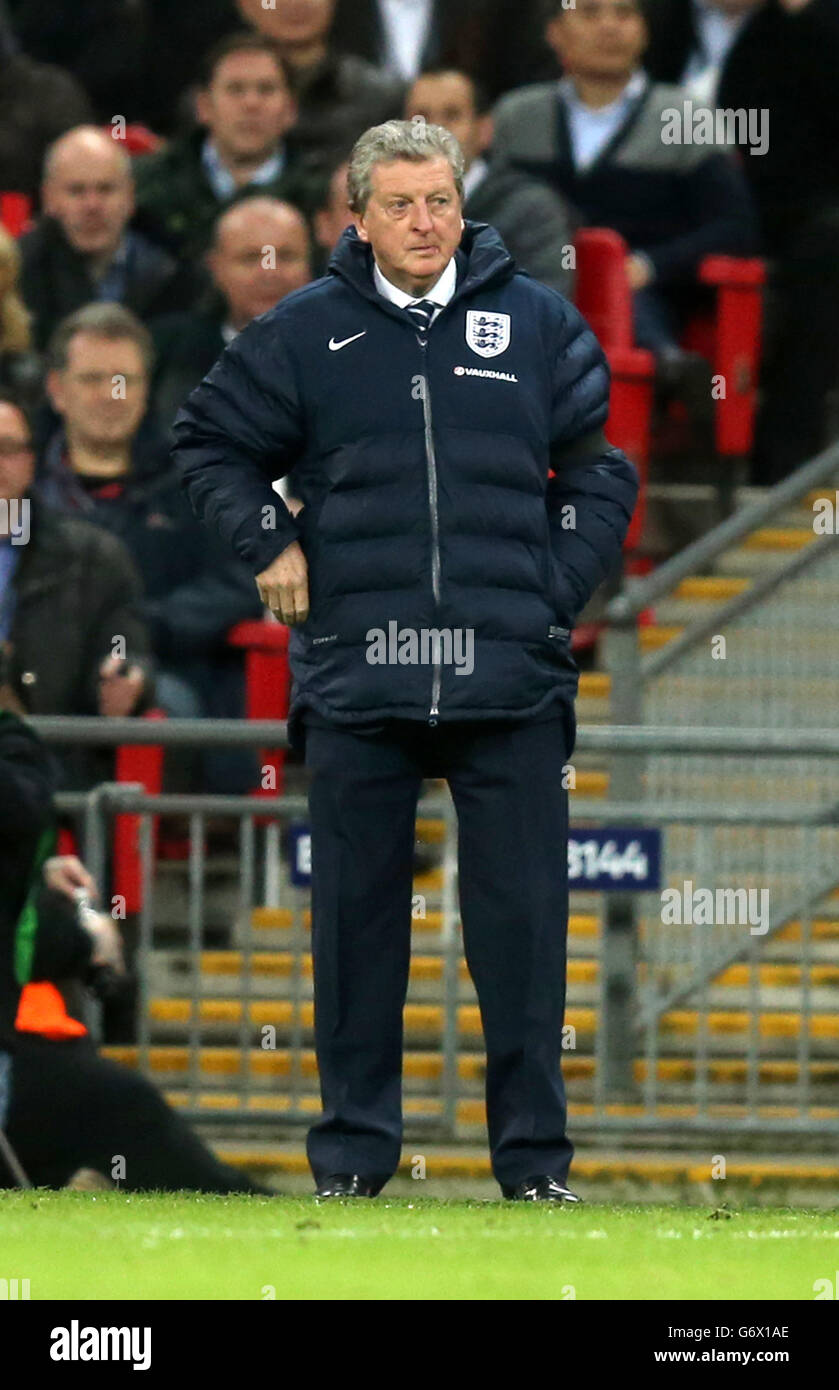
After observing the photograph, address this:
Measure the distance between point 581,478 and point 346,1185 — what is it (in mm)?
1513

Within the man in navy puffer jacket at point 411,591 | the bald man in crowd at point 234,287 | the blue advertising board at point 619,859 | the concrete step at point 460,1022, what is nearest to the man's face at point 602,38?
the bald man in crowd at point 234,287

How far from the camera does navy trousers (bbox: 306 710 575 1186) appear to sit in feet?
21.5

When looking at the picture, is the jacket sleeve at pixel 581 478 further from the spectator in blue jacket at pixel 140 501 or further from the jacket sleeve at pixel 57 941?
the spectator in blue jacket at pixel 140 501

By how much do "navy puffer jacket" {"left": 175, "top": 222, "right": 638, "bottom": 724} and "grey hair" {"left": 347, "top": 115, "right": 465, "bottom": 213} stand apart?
0.48ft

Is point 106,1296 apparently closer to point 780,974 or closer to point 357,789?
point 357,789

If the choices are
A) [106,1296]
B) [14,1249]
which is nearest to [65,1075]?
[14,1249]

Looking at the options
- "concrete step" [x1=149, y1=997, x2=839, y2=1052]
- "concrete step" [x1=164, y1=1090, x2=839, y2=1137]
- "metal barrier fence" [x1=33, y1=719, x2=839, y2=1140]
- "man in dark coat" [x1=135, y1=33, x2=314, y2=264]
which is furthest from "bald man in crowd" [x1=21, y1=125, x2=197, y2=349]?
"concrete step" [x1=164, y1=1090, x2=839, y2=1137]

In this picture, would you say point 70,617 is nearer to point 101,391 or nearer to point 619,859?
point 101,391

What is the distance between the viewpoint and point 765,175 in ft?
42.4

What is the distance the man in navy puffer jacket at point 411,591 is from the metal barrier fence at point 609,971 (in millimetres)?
2992

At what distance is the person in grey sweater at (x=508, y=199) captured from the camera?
459 inches

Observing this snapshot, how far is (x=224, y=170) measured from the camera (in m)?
12.6

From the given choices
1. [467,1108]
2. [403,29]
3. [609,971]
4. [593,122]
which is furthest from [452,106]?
[467,1108]

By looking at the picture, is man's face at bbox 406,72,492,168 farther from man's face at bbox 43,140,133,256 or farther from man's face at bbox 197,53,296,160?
man's face at bbox 43,140,133,256
